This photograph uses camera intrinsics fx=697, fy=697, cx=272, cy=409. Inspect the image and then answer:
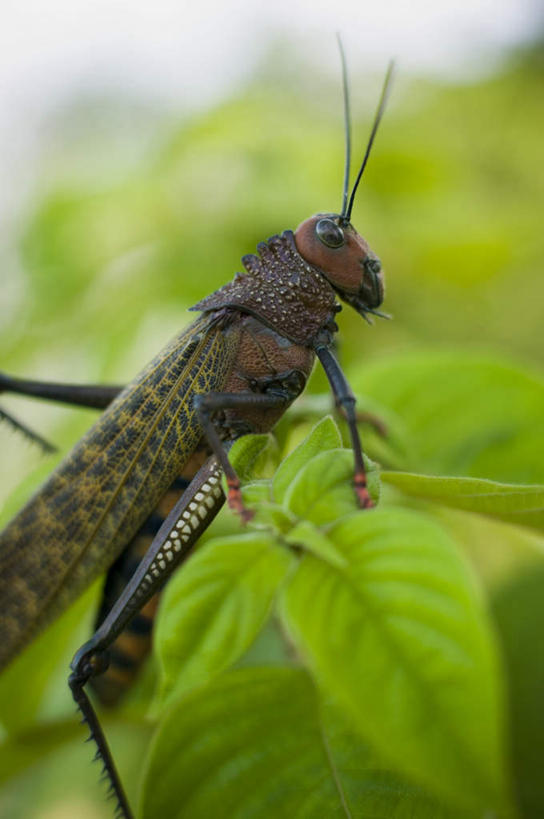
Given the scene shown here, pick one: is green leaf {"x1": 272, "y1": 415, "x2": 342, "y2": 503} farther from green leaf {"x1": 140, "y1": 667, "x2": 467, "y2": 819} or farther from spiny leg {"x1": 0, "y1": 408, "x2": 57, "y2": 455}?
spiny leg {"x1": 0, "y1": 408, "x2": 57, "y2": 455}

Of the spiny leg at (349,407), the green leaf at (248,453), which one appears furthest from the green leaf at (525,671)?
the green leaf at (248,453)

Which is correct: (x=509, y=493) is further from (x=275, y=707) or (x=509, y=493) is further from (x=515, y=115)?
(x=515, y=115)

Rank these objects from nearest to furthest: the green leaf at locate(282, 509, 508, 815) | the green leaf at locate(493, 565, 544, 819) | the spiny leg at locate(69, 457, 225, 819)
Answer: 1. the green leaf at locate(282, 509, 508, 815)
2. the spiny leg at locate(69, 457, 225, 819)
3. the green leaf at locate(493, 565, 544, 819)

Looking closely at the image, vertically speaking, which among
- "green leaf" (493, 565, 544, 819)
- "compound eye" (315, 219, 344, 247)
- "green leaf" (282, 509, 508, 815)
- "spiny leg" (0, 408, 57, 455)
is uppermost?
"compound eye" (315, 219, 344, 247)

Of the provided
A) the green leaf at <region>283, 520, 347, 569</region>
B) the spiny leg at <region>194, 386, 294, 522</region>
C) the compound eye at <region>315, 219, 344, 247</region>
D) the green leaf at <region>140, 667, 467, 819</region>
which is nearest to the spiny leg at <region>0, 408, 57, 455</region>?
the spiny leg at <region>194, 386, 294, 522</region>

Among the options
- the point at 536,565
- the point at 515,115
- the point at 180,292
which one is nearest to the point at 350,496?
the point at 536,565

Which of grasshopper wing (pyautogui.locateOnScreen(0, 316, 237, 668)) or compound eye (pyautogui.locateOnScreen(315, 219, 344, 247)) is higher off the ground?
compound eye (pyautogui.locateOnScreen(315, 219, 344, 247))
